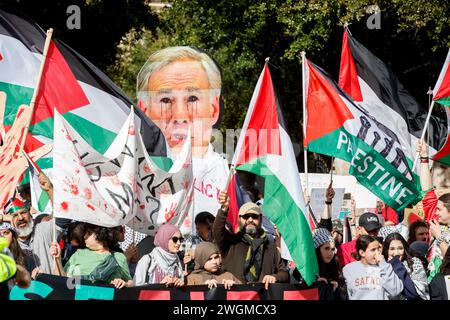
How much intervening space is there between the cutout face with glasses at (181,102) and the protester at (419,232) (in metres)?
5.67

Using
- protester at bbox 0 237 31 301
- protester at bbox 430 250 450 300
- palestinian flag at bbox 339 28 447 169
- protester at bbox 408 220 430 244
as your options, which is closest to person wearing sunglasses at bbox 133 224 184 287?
protester at bbox 430 250 450 300

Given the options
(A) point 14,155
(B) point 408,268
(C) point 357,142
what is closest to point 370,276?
(B) point 408,268

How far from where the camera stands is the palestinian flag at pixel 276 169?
10578mm

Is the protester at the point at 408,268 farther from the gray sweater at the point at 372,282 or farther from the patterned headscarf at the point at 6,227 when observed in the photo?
the patterned headscarf at the point at 6,227

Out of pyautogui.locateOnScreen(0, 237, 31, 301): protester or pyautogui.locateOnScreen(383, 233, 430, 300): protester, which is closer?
pyautogui.locateOnScreen(0, 237, 31, 301): protester

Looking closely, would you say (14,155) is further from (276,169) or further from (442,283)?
(442,283)

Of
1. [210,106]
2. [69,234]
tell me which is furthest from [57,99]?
[210,106]

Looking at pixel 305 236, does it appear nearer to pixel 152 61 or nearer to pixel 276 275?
pixel 276 275

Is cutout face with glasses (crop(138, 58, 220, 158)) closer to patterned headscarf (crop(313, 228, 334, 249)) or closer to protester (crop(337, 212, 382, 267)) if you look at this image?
protester (crop(337, 212, 382, 267))

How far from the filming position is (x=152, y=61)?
19.1 metres

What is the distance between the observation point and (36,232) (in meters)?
11.4

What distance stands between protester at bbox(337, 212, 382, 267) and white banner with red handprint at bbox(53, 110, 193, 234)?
60.0 inches
